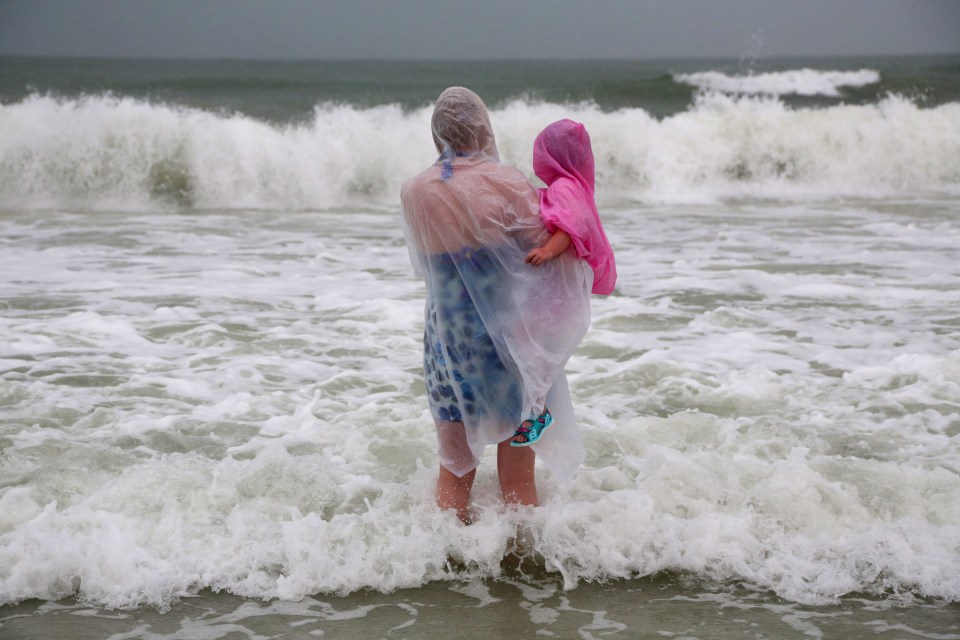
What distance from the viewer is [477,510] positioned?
3.66 metres

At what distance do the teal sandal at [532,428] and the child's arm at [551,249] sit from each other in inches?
22.7

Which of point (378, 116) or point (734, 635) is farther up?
point (378, 116)

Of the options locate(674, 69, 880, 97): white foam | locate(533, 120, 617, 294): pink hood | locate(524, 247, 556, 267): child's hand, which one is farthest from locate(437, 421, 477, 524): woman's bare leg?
locate(674, 69, 880, 97): white foam

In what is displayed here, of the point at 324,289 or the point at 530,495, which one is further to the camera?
the point at 324,289

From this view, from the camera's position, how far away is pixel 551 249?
3244 mm

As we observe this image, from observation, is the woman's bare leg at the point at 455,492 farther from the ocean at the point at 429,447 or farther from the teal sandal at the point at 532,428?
the teal sandal at the point at 532,428

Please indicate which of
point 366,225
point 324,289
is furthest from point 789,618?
point 366,225

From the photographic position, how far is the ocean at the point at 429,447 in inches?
128

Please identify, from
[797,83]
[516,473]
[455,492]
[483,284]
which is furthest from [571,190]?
[797,83]

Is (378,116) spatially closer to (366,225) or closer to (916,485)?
(366,225)

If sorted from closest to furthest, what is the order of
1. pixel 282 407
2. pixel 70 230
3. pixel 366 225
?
1. pixel 282 407
2. pixel 70 230
3. pixel 366 225

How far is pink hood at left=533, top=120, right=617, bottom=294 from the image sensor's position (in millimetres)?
3240

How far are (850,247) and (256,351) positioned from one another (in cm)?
680

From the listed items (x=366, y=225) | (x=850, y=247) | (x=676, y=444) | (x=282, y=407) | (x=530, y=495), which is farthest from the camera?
(x=366, y=225)
